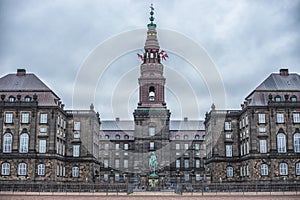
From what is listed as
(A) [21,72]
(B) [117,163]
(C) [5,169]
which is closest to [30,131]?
(C) [5,169]

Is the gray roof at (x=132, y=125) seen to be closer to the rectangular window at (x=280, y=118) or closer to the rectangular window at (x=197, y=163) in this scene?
the rectangular window at (x=197, y=163)

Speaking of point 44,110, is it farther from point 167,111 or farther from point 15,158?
point 167,111

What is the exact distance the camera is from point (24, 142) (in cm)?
5766

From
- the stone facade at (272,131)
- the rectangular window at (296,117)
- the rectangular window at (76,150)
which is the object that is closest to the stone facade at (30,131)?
the rectangular window at (76,150)

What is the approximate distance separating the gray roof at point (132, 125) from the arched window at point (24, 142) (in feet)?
129

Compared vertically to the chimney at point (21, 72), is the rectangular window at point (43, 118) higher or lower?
lower

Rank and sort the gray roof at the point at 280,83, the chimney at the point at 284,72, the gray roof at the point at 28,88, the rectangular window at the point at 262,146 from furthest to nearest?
the chimney at the point at 284,72 < the gray roof at the point at 280,83 < the gray roof at the point at 28,88 < the rectangular window at the point at 262,146

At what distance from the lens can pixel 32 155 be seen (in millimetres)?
56812

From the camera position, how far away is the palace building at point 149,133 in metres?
57.2

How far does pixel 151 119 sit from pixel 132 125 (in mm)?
20289

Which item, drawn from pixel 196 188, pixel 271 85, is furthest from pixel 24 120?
pixel 271 85

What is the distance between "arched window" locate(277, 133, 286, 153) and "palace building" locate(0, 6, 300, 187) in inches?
5.0

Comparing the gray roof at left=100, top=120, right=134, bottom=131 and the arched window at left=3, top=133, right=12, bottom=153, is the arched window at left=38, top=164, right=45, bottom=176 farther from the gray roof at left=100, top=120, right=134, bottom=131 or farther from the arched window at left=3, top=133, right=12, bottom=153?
the gray roof at left=100, top=120, right=134, bottom=131

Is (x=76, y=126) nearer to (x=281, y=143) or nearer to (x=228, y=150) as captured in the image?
(x=228, y=150)
